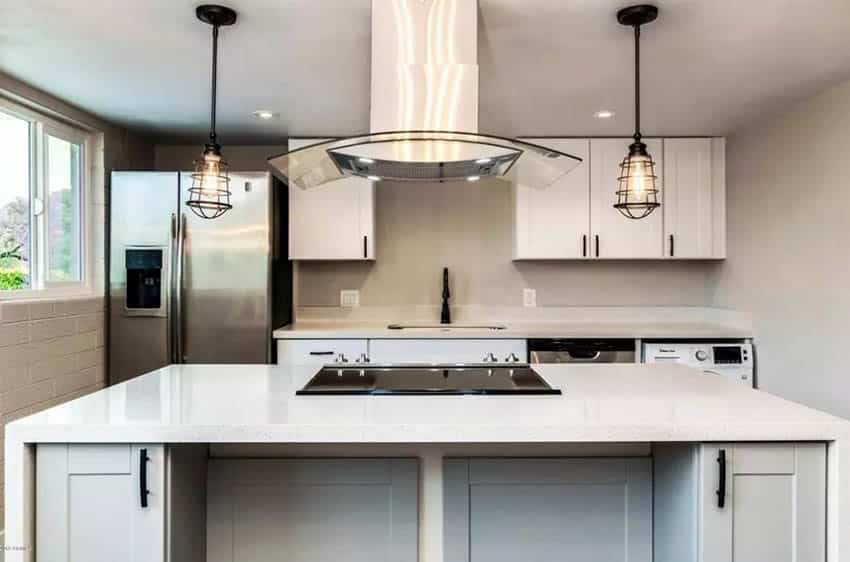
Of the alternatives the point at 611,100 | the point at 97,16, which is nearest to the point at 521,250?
the point at 611,100

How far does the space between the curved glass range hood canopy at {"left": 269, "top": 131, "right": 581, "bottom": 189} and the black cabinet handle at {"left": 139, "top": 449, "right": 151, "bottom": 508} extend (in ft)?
2.98

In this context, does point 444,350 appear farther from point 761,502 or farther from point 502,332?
point 761,502

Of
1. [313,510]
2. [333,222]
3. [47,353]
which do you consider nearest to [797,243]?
[333,222]

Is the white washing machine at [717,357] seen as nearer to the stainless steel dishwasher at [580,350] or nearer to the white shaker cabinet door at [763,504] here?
the stainless steel dishwasher at [580,350]

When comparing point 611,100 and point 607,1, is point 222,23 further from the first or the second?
point 611,100

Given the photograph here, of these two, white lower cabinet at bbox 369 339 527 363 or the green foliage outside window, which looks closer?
the green foliage outside window

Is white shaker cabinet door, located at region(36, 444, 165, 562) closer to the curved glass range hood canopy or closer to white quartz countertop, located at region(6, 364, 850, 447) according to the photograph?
white quartz countertop, located at region(6, 364, 850, 447)

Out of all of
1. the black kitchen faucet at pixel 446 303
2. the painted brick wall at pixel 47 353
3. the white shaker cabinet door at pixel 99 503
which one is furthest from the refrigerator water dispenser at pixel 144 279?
the white shaker cabinet door at pixel 99 503

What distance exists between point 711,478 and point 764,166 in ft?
8.15

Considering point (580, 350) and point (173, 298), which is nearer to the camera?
point (173, 298)

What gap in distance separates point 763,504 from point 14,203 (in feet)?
10.5

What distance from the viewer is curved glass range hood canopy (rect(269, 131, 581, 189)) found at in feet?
5.15

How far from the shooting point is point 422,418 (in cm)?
142

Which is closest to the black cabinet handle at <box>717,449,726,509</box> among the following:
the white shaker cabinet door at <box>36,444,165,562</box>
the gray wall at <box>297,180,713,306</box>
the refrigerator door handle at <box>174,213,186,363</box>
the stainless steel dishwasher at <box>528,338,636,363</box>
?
the white shaker cabinet door at <box>36,444,165,562</box>
